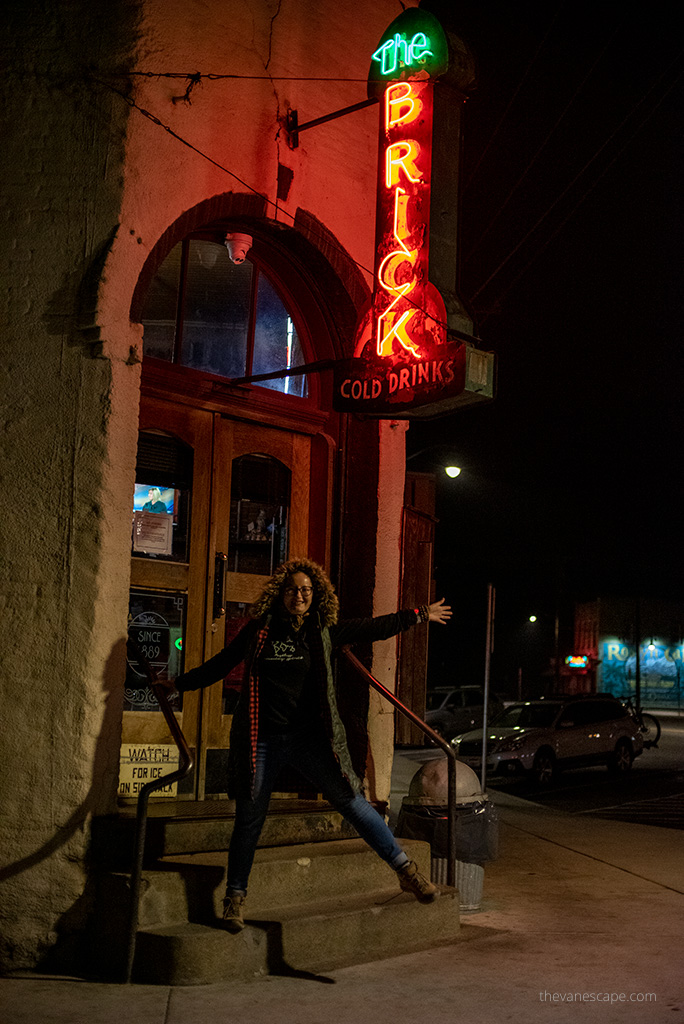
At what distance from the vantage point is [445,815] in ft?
26.6

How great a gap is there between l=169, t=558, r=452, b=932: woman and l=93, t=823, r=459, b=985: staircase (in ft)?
0.69

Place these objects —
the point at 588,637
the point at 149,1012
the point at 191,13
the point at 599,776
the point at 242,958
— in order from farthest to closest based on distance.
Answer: the point at 588,637 < the point at 599,776 < the point at 191,13 < the point at 242,958 < the point at 149,1012

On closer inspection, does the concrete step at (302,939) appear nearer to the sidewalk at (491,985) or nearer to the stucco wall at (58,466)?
the sidewalk at (491,985)

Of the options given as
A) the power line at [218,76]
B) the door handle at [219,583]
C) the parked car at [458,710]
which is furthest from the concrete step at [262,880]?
the parked car at [458,710]

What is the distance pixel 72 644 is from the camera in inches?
236

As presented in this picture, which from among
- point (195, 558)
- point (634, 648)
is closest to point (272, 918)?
point (195, 558)

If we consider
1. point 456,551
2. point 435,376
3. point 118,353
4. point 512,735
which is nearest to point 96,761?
point 118,353

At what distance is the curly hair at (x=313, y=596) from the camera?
6.14 m

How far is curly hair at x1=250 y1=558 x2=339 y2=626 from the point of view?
6.14 metres

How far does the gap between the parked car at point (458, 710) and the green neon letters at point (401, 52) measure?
2072cm

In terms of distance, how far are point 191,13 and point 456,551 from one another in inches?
1903

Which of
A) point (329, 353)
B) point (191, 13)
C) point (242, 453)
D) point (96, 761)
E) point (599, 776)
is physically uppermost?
point (191, 13)

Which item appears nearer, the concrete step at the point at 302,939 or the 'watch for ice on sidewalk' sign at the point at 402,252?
the concrete step at the point at 302,939

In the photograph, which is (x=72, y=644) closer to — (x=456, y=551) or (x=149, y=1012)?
(x=149, y=1012)
